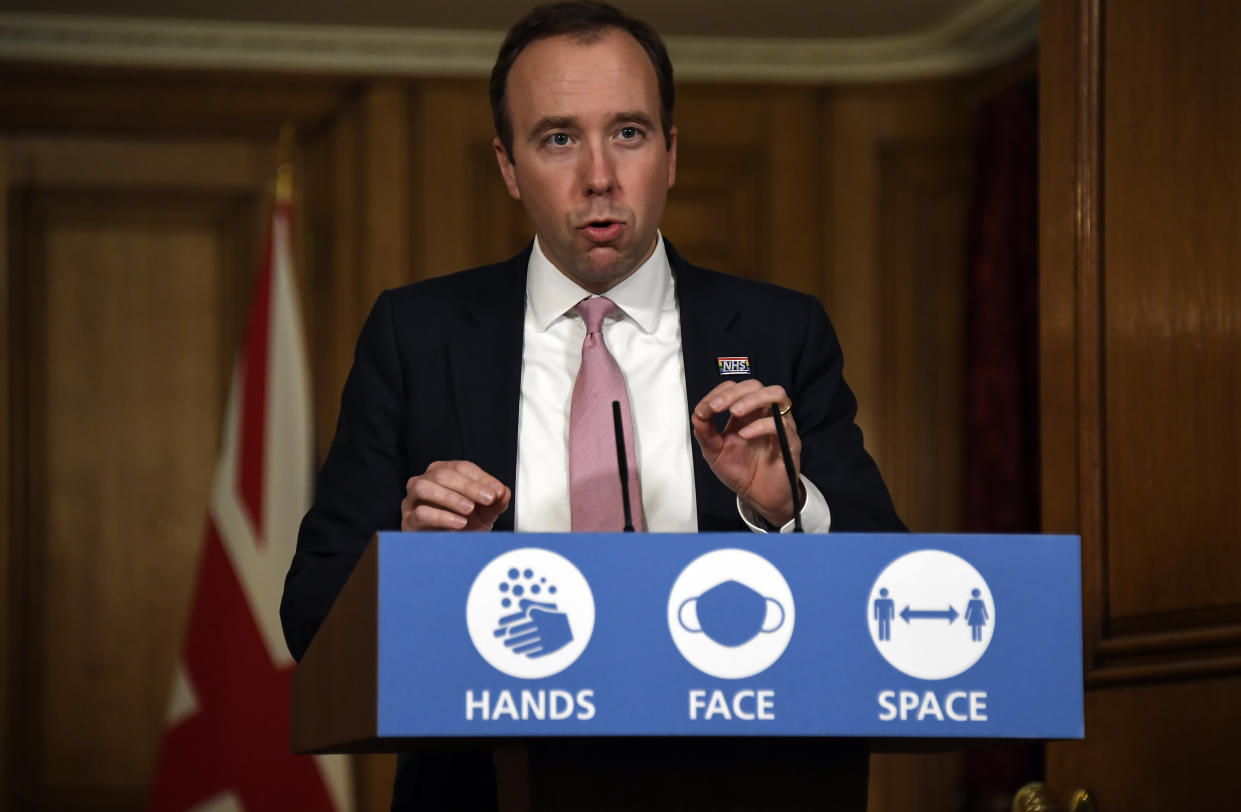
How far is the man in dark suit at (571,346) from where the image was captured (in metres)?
1.51

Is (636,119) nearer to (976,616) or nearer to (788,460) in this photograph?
(788,460)

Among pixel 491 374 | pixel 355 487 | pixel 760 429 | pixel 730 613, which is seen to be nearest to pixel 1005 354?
pixel 491 374

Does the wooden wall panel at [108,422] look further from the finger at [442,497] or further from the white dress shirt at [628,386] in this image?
the finger at [442,497]

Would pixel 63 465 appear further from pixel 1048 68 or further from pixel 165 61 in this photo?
pixel 1048 68

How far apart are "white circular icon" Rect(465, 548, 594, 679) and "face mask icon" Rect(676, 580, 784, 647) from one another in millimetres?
66

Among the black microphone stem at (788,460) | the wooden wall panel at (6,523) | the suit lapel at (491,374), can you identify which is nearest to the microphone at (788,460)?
the black microphone stem at (788,460)

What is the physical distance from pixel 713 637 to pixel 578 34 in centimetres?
88

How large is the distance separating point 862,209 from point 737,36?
63 centimetres

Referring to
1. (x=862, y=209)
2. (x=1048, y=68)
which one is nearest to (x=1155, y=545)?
(x=1048, y=68)

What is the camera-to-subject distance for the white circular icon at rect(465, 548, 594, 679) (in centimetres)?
95

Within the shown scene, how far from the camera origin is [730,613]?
0.97m

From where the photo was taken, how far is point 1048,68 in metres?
1.97

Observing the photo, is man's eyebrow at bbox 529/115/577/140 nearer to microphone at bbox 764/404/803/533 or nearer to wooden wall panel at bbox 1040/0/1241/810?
microphone at bbox 764/404/803/533

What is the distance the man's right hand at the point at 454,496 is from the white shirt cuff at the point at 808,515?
0.27 meters
